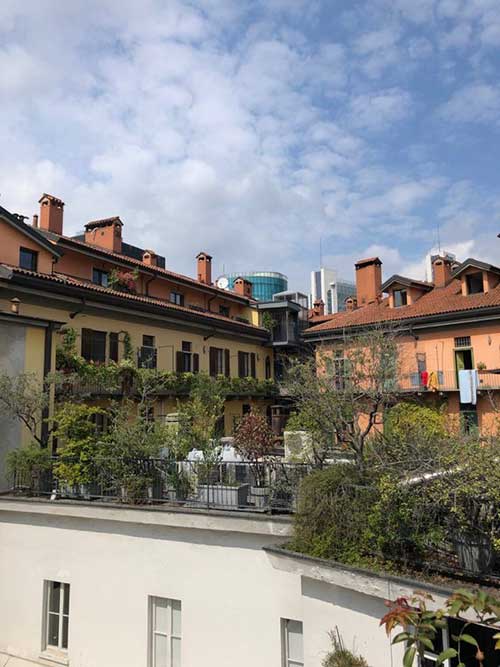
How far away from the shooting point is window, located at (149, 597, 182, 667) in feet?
33.9

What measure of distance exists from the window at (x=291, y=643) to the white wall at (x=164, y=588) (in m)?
0.11

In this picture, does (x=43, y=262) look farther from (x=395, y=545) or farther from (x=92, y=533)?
(x=395, y=545)

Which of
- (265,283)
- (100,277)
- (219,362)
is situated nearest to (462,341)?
(219,362)

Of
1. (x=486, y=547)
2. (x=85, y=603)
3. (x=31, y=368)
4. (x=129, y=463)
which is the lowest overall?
(x=85, y=603)

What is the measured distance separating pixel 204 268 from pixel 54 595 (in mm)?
24397

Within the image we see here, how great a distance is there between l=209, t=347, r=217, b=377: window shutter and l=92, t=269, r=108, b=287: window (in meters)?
6.80

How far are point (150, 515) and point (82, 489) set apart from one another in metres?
2.23

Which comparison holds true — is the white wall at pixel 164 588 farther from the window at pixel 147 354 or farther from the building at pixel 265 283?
the building at pixel 265 283

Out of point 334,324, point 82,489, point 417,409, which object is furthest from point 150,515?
point 334,324

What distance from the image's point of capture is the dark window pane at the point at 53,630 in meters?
11.8

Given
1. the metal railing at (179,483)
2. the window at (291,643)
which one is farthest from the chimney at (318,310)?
the window at (291,643)

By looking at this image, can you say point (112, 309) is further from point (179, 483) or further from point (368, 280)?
point (368, 280)

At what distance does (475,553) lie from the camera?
6820 millimetres

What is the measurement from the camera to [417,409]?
21.9m
